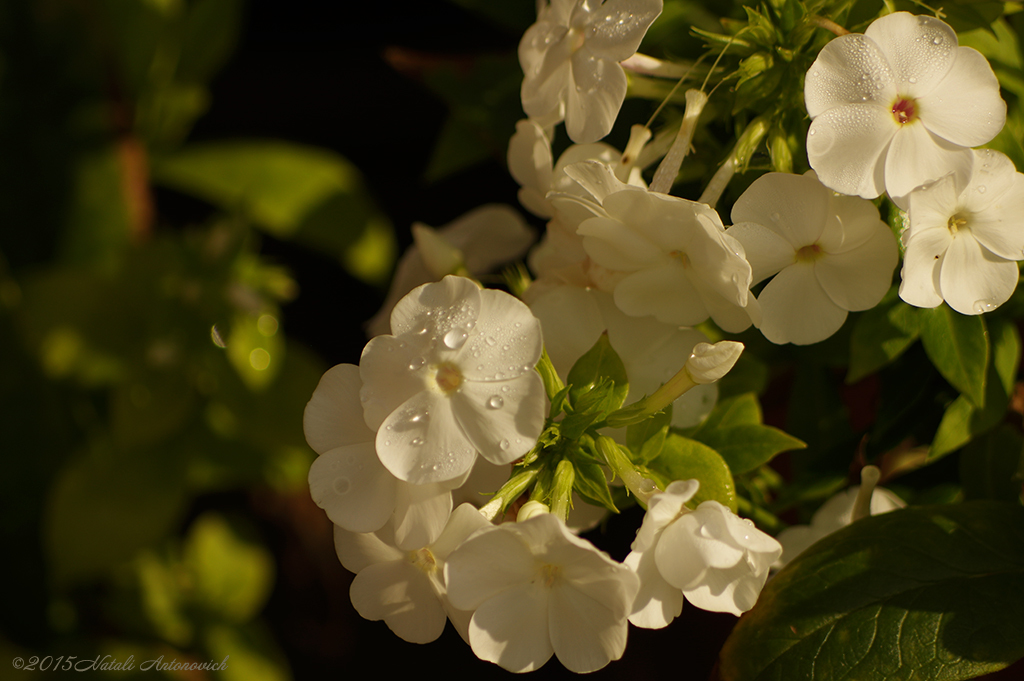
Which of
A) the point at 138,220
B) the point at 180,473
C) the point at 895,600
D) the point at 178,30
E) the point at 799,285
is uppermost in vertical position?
the point at 799,285

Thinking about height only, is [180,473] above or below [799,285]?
below

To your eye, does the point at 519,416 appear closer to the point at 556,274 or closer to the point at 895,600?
the point at 556,274

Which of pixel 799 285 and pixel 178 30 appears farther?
pixel 178 30

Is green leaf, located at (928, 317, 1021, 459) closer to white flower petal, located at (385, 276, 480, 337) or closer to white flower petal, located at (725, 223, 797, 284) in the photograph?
white flower petal, located at (725, 223, 797, 284)

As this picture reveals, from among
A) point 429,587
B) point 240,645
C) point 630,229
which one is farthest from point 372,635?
point 630,229

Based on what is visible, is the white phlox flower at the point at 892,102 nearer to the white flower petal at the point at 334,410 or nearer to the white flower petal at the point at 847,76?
the white flower petal at the point at 847,76

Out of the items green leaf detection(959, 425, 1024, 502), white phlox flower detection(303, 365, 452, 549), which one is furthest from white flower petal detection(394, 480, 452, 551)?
green leaf detection(959, 425, 1024, 502)

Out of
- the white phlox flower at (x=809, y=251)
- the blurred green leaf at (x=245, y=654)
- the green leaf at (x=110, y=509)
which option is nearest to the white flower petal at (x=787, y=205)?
the white phlox flower at (x=809, y=251)
